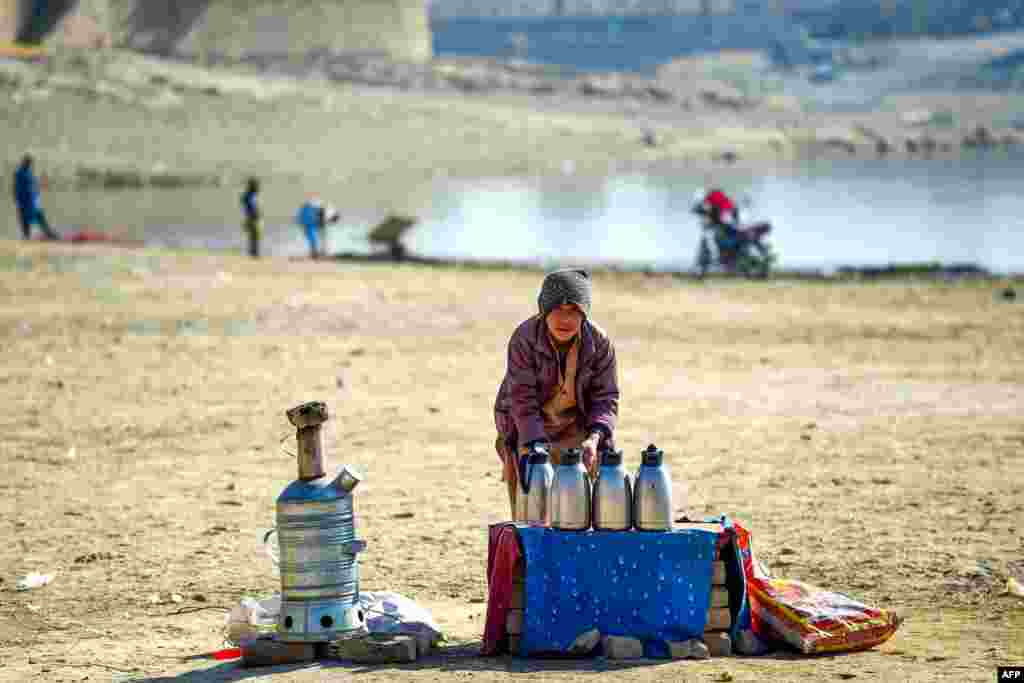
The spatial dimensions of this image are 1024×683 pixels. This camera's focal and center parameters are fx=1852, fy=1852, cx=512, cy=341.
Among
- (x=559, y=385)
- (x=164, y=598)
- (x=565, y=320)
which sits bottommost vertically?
(x=164, y=598)

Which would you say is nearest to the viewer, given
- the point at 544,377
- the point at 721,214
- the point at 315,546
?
the point at 315,546

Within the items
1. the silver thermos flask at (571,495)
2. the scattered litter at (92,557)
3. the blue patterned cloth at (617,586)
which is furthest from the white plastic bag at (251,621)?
the scattered litter at (92,557)

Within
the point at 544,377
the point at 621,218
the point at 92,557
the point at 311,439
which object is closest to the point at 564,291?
the point at 544,377

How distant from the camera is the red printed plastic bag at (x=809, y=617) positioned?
277 inches

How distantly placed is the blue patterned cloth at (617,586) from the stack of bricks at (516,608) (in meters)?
0.05

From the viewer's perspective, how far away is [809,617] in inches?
279

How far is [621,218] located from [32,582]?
3212 centimetres

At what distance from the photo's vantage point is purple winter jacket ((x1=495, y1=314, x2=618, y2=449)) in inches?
292

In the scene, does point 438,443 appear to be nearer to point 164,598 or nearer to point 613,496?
point 164,598

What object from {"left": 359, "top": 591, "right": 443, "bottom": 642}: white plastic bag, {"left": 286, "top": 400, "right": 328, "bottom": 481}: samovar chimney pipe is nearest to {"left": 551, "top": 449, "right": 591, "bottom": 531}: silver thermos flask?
{"left": 359, "top": 591, "right": 443, "bottom": 642}: white plastic bag

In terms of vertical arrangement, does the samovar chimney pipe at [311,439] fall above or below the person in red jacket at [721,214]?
below

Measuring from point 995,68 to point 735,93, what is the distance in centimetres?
1527

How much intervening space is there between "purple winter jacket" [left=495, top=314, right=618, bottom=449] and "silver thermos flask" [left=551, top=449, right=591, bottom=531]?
1.23 feet

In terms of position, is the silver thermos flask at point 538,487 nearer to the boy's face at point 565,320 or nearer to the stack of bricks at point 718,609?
the boy's face at point 565,320
